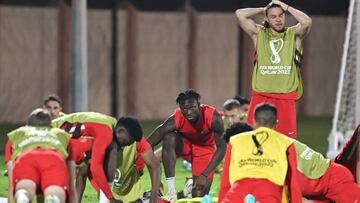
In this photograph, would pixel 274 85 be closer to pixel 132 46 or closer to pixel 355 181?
pixel 355 181

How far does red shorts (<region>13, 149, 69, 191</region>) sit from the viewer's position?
31.6 ft

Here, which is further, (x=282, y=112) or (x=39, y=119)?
(x=282, y=112)

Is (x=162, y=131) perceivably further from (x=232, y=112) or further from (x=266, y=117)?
(x=266, y=117)

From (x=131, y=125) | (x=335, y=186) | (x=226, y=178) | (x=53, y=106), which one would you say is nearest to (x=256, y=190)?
(x=226, y=178)

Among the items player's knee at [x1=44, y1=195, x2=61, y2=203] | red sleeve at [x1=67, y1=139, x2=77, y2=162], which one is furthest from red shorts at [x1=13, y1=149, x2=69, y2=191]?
red sleeve at [x1=67, y1=139, x2=77, y2=162]

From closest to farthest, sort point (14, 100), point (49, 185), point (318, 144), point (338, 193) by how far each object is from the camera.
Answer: point (49, 185)
point (338, 193)
point (318, 144)
point (14, 100)

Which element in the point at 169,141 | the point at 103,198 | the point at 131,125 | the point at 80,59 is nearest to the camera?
the point at 131,125

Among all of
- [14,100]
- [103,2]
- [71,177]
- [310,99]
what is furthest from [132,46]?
[71,177]

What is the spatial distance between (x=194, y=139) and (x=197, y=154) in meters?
0.18

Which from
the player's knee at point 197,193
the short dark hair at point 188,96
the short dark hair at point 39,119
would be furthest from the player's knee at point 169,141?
the short dark hair at point 39,119

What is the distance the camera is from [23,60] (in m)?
25.0

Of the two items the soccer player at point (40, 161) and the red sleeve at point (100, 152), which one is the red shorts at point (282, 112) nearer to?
the red sleeve at point (100, 152)

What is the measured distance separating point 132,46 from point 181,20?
56.6 inches

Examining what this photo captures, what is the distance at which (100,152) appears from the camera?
35.2 ft
